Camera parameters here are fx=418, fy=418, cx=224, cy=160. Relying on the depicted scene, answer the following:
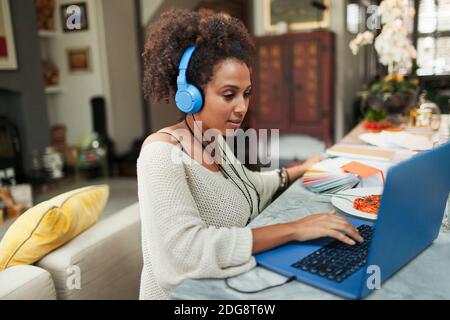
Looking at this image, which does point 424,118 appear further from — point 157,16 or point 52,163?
point 157,16

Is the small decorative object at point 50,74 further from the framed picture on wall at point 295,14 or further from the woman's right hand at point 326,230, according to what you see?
the woman's right hand at point 326,230

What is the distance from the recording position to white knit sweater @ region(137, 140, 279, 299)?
2.57 feet

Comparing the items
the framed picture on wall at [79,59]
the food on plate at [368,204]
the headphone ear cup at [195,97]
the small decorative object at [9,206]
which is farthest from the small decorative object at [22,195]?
the food on plate at [368,204]

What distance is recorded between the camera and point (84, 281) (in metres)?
1.29

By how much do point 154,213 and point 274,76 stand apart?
4.01 meters

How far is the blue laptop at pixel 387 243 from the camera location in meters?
0.65

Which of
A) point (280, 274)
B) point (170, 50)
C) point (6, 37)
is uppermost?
point (6, 37)

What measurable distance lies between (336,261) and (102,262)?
0.85 m

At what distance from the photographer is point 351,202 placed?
44.1 inches

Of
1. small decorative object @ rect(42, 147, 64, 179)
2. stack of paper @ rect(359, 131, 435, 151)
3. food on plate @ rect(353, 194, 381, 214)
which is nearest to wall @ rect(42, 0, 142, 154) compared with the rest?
small decorative object @ rect(42, 147, 64, 179)

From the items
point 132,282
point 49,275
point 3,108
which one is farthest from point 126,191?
point 49,275

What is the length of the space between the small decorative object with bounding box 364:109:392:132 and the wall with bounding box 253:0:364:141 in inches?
95.6

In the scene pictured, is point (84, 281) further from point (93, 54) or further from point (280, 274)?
point (93, 54)

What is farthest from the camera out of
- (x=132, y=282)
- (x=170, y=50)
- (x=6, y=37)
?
(x=6, y=37)
